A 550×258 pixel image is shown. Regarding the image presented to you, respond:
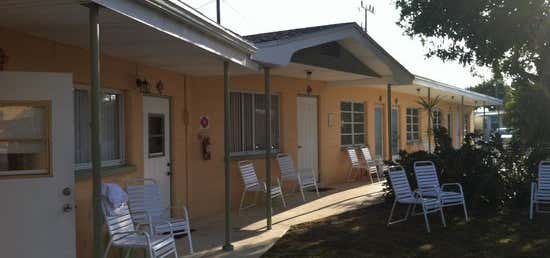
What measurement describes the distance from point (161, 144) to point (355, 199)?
4.18 meters

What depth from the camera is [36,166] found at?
4.85 m

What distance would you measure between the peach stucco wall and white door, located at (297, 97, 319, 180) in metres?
0.17

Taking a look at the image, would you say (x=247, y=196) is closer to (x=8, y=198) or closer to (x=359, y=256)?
(x=359, y=256)

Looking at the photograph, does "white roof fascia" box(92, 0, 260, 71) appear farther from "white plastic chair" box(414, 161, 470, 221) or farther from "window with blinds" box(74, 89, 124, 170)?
"white plastic chair" box(414, 161, 470, 221)

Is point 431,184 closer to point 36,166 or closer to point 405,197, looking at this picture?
point 405,197

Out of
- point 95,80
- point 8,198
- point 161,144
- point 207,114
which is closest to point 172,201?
point 161,144

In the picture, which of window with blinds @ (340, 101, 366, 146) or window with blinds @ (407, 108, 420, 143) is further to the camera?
window with blinds @ (407, 108, 420, 143)

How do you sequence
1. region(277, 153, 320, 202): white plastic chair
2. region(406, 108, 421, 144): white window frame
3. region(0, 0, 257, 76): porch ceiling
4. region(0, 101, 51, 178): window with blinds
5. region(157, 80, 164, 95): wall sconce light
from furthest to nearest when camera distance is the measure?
region(406, 108, 421, 144): white window frame, region(277, 153, 320, 202): white plastic chair, region(157, 80, 164, 95): wall sconce light, region(0, 101, 51, 178): window with blinds, region(0, 0, 257, 76): porch ceiling

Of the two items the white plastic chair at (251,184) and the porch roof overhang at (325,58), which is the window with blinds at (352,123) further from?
the white plastic chair at (251,184)

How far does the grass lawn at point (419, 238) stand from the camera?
6.54 m

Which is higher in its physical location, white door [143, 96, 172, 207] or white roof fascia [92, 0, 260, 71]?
white roof fascia [92, 0, 260, 71]

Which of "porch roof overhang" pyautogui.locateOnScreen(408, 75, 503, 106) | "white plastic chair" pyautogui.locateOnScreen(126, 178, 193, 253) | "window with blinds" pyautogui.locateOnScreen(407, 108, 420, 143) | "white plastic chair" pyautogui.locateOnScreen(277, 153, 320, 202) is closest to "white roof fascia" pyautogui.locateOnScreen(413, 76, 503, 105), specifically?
"porch roof overhang" pyautogui.locateOnScreen(408, 75, 503, 106)

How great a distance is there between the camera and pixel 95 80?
13.2 feet

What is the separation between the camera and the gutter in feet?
15.3
